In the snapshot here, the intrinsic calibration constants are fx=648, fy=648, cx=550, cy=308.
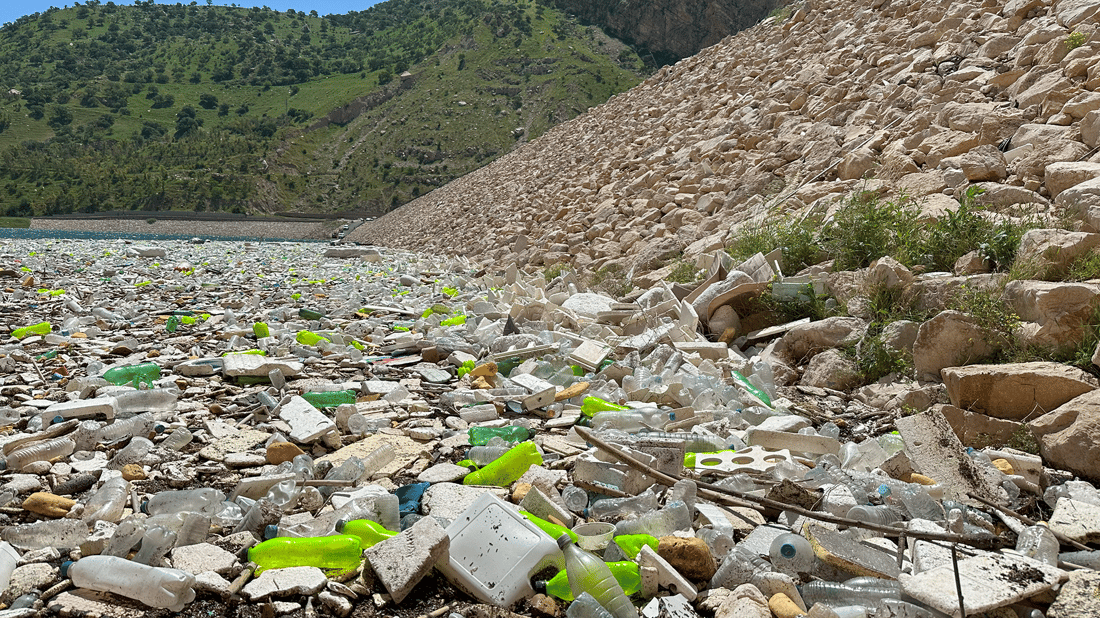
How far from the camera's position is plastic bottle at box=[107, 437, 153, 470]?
2158 mm

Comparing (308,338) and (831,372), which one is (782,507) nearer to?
(831,372)

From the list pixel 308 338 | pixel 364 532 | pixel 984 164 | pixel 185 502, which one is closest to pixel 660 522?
pixel 364 532

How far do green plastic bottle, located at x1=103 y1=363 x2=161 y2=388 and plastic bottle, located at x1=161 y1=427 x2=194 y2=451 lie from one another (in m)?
0.89

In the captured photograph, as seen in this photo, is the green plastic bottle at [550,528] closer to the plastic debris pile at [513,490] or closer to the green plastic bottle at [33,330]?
the plastic debris pile at [513,490]

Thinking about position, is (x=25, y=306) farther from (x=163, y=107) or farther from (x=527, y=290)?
(x=163, y=107)

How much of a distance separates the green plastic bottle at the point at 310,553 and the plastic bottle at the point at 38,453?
1.07 m

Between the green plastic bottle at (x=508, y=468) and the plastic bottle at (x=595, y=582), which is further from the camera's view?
the green plastic bottle at (x=508, y=468)

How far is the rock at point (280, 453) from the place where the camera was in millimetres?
2268

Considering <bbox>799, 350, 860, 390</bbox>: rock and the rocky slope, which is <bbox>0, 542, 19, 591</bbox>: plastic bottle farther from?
the rocky slope

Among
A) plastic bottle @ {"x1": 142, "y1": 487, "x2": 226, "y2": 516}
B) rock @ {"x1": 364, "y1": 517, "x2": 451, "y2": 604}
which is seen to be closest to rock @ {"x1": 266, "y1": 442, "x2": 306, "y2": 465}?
plastic bottle @ {"x1": 142, "y1": 487, "x2": 226, "y2": 516}

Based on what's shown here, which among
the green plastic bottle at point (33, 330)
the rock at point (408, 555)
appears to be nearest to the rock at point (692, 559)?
the rock at point (408, 555)

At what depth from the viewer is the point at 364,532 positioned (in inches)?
67.0

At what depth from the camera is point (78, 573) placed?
149 centimetres

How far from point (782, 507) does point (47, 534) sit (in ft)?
6.17
